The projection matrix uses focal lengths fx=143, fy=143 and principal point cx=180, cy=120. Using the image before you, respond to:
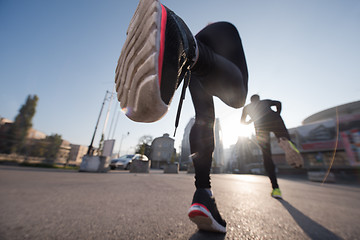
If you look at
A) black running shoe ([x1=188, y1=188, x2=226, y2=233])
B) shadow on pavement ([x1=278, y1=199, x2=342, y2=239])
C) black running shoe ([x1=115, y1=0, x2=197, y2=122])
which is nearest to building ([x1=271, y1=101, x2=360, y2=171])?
shadow on pavement ([x1=278, y1=199, x2=342, y2=239])

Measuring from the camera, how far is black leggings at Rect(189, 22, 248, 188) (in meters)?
0.76

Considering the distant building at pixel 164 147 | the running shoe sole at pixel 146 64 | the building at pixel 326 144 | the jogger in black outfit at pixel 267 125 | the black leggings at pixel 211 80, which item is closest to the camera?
the running shoe sole at pixel 146 64

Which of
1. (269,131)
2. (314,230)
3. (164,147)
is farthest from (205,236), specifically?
(164,147)

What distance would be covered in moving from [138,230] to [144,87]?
1.82 ft

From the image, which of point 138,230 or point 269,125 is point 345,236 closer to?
point 138,230

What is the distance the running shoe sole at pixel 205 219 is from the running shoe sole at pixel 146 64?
0.45 m

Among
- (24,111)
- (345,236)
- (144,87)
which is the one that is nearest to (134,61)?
(144,87)

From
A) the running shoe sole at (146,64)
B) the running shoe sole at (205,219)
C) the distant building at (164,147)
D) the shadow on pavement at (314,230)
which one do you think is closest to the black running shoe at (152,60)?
the running shoe sole at (146,64)

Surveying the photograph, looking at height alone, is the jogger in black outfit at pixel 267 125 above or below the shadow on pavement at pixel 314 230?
above

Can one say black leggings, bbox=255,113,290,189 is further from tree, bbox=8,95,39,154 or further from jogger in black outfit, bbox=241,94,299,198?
tree, bbox=8,95,39,154

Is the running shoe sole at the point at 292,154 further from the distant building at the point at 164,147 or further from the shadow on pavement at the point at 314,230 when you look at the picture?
the distant building at the point at 164,147

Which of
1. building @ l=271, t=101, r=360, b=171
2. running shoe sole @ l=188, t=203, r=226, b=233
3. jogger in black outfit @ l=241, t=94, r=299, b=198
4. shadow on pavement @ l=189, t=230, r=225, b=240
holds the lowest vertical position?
shadow on pavement @ l=189, t=230, r=225, b=240

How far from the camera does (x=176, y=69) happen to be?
534mm

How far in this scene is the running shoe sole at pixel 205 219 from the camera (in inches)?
23.8
